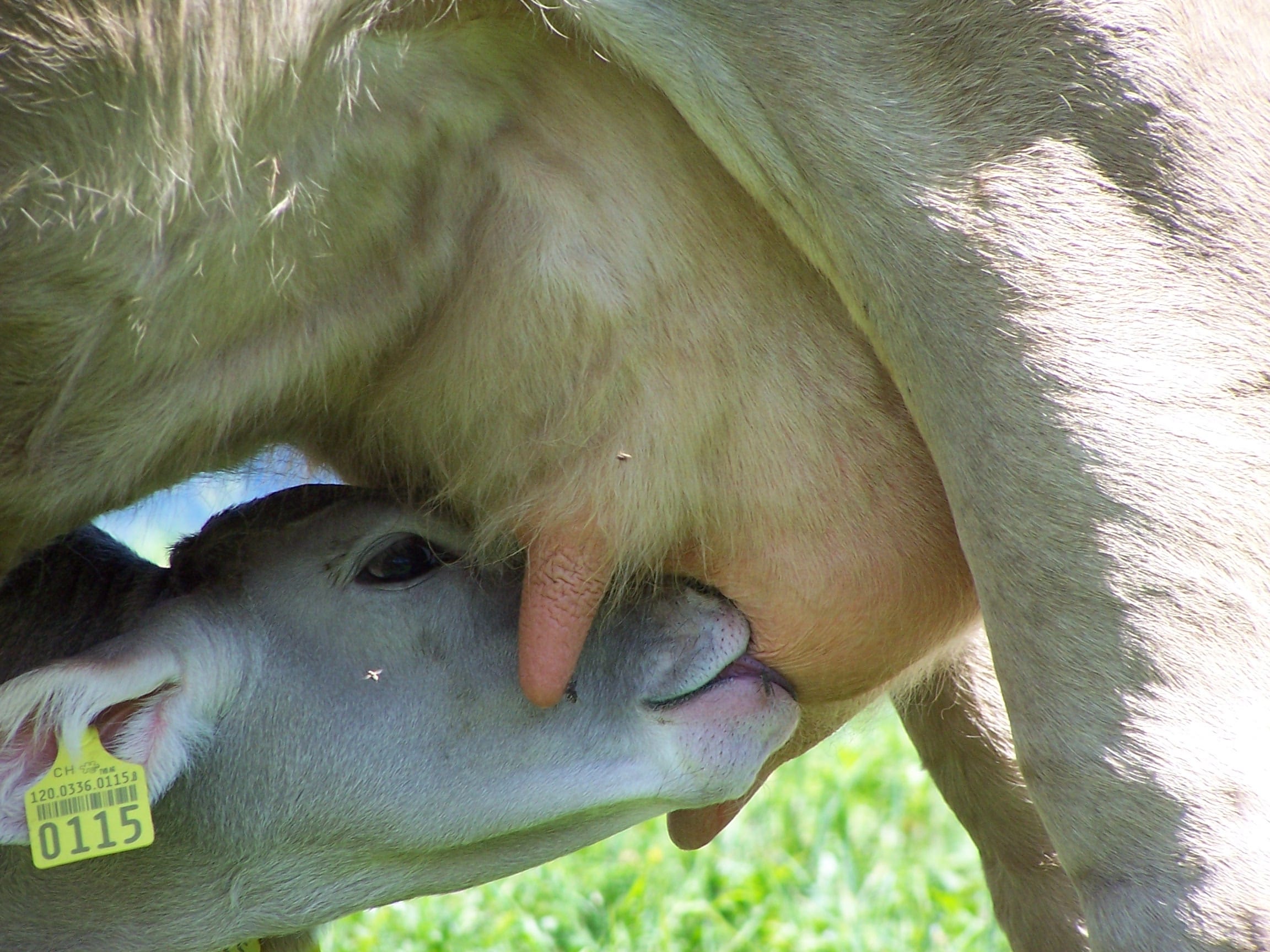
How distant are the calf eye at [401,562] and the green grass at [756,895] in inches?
42.5

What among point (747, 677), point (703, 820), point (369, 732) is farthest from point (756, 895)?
point (369, 732)

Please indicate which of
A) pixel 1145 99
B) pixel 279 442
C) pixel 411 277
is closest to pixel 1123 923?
pixel 1145 99

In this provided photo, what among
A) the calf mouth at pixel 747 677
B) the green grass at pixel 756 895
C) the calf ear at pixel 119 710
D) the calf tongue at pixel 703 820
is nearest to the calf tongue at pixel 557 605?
the calf mouth at pixel 747 677

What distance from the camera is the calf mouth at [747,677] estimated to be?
290 cm

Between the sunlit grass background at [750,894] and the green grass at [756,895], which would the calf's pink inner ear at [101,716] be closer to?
the sunlit grass background at [750,894]

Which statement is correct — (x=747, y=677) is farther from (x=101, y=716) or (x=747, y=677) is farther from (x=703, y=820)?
(x=101, y=716)

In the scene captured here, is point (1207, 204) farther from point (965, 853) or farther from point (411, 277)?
point (965, 853)

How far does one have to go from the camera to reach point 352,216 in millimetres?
2344

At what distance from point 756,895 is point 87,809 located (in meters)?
2.12

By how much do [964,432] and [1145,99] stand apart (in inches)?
20.4

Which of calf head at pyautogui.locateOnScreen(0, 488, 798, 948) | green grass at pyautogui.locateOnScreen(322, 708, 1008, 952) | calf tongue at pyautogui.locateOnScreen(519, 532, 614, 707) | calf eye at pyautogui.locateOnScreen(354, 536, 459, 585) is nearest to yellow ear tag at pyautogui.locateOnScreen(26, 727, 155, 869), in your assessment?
calf head at pyautogui.locateOnScreen(0, 488, 798, 948)

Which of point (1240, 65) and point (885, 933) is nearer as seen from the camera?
point (1240, 65)

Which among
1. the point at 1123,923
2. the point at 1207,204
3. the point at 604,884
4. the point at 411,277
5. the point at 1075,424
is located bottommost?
the point at 604,884

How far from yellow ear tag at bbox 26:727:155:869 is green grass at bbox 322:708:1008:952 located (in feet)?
4.97
